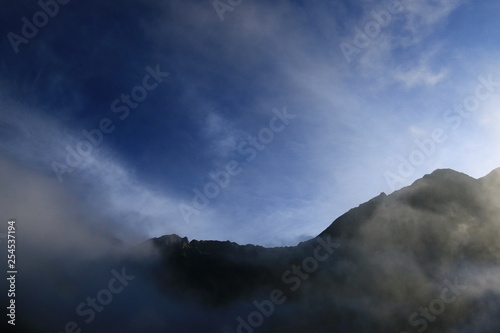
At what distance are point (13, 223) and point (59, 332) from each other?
194756 mm

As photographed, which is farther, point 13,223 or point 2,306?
point 2,306

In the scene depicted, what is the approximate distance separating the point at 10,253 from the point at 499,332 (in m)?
270

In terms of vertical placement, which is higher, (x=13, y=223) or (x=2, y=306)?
(x=2, y=306)

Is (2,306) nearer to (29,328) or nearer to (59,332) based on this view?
(29,328)

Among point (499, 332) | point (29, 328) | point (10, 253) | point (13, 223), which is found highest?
point (29, 328)

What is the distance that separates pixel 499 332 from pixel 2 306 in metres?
327

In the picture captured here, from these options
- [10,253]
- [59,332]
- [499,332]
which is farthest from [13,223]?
[499,332]

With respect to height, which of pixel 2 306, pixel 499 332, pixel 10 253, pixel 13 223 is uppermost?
pixel 2 306

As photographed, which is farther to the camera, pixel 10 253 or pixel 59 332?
pixel 59 332

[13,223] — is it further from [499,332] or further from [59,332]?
[499,332]

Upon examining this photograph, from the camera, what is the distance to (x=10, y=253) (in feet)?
174

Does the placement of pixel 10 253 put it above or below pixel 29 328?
below

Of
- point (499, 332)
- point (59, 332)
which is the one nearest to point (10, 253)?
point (59, 332)

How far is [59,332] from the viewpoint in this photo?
656ft
